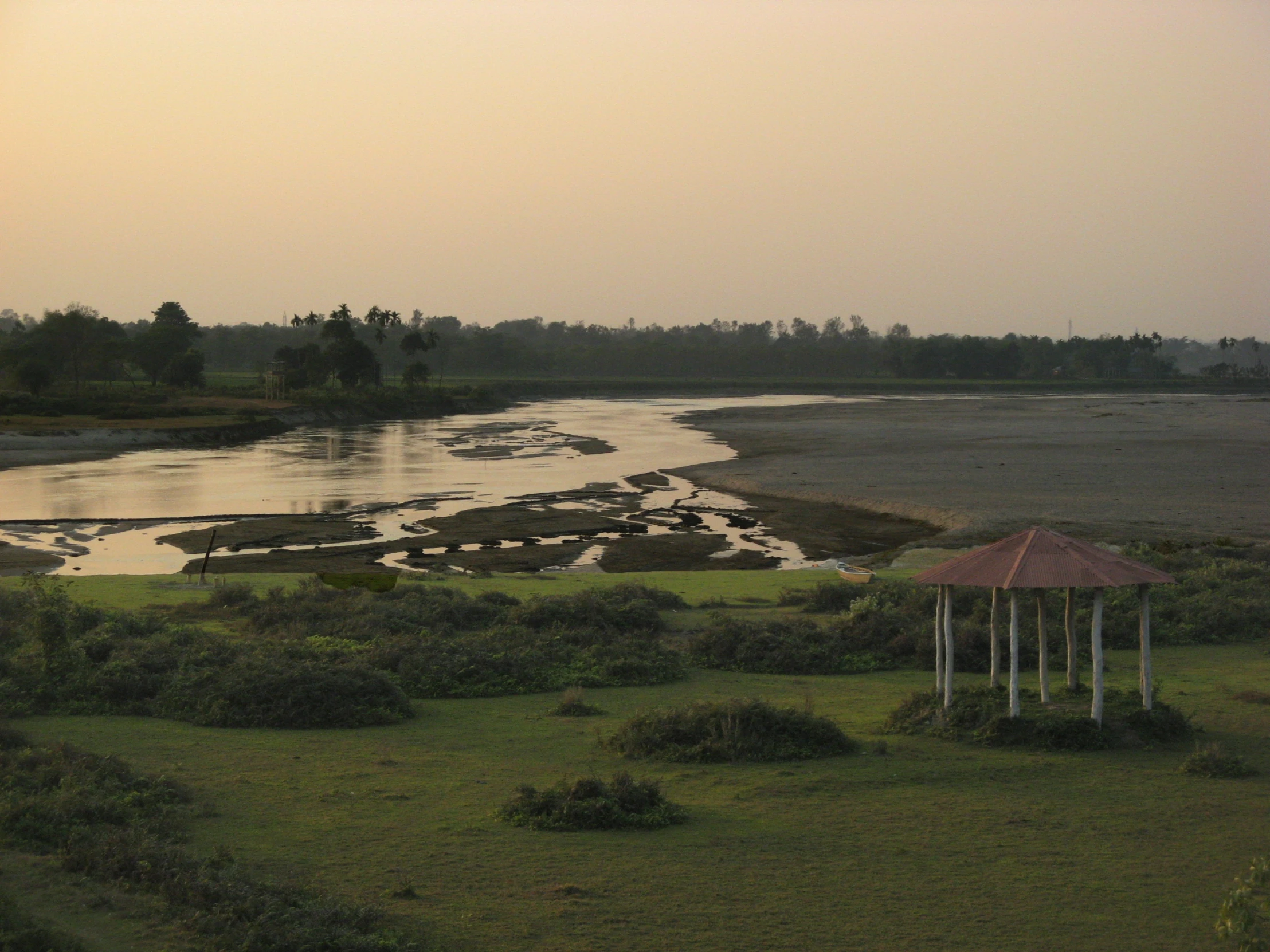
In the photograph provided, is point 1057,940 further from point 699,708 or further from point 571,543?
point 571,543

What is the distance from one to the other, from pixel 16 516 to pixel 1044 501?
33396mm

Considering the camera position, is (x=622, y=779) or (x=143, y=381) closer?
(x=622, y=779)

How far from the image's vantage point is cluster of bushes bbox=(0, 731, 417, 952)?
8070mm

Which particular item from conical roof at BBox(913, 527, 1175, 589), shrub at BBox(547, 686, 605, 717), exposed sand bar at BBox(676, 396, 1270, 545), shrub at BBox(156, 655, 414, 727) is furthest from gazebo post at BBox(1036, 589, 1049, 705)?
exposed sand bar at BBox(676, 396, 1270, 545)

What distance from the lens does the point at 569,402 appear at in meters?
149

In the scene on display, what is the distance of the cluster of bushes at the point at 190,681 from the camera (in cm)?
1470

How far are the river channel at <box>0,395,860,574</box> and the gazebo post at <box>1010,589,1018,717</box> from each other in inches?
730

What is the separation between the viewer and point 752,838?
416 inches

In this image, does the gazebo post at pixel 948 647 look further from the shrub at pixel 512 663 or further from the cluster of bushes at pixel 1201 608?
the cluster of bushes at pixel 1201 608

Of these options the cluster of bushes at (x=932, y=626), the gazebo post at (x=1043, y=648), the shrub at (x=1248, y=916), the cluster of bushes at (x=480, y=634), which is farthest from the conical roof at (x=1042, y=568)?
the cluster of bushes at (x=480, y=634)

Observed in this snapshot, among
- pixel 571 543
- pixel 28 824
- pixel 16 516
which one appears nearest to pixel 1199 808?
pixel 28 824

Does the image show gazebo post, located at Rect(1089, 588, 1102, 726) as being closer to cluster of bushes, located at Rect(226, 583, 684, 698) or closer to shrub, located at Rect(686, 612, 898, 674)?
shrub, located at Rect(686, 612, 898, 674)

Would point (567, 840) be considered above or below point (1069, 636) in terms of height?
below

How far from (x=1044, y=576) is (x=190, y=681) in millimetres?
9943
